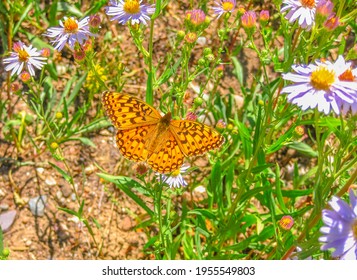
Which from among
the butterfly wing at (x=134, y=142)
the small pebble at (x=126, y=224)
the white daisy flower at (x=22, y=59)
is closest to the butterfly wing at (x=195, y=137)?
the butterfly wing at (x=134, y=142)

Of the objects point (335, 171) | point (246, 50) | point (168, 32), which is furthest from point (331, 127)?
point (168, 32)

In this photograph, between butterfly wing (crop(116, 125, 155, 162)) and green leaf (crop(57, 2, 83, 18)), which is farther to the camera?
green leaf (crop(57, 2, 83, 18))

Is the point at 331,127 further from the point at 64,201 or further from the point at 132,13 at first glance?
the point at 64,201

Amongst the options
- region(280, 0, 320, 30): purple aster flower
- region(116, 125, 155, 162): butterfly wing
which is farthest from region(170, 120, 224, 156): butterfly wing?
region(280, 0, 320, 30): purple aster flower

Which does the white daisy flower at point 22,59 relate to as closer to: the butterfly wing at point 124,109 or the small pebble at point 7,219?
the butterfly wing at point 124,109

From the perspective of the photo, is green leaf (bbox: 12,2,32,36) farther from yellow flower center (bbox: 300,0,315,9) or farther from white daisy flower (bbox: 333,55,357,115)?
white daisy flower (bbox: 333,55,357,115)

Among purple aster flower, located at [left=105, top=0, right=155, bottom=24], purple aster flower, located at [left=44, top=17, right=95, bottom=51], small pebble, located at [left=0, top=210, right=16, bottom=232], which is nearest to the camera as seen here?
purple aster flower, located at [left=105, top=0, right=155, bottom=24]
